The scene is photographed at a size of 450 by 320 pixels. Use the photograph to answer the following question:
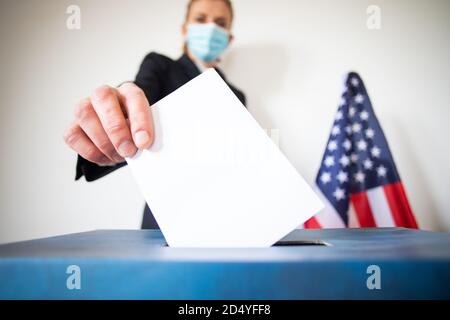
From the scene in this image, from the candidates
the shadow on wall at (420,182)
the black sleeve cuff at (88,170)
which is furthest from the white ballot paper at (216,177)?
the shadow on wall at (420,182)

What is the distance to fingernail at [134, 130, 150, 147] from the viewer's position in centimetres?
46

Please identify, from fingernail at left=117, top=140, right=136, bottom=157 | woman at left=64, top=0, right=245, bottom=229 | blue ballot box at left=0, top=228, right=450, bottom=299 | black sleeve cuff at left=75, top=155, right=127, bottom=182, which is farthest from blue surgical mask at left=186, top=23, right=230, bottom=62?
blue ballot box at left=0, top=228, right=450, bottom=299

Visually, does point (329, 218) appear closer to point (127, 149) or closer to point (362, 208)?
point (362, 208)

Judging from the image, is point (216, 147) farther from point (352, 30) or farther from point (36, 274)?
point (352, 30)

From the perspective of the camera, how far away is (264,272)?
279mm

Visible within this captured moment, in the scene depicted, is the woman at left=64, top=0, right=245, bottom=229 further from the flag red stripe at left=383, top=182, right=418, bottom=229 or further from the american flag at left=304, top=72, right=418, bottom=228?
the flag red stripe at left=383, top=182, right=418, bottom=229

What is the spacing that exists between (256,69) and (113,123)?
47.5 inches

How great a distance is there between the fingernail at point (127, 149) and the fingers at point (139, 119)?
0.06ft

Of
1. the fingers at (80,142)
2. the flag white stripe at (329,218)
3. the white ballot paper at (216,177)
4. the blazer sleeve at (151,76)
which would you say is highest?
the blazer sleeve at (151,76)

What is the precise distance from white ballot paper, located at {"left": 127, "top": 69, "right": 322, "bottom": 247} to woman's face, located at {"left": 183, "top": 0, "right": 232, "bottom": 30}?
1.05 meters

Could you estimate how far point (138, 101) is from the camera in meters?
0.52

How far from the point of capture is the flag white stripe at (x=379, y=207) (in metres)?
1.24

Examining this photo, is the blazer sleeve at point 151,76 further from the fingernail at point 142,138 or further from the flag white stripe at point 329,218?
the flag white stripe at point 329,218
